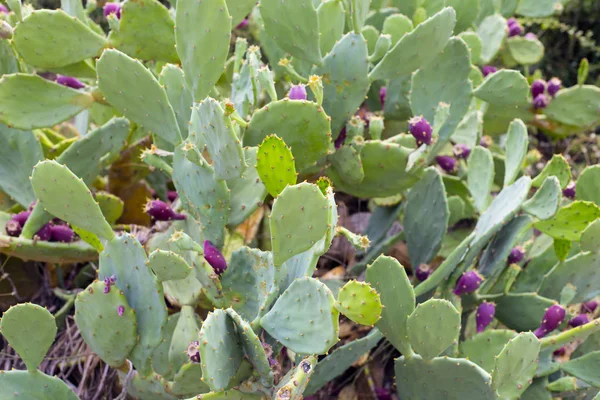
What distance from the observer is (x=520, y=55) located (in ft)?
8.30

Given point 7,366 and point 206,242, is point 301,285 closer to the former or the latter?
point 206,242

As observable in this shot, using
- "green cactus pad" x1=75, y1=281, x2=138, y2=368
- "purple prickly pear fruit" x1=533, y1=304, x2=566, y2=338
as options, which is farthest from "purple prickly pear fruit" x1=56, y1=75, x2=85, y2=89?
"purple prickly pear fruit" x1=533, y1=304, x2=566, y2=338

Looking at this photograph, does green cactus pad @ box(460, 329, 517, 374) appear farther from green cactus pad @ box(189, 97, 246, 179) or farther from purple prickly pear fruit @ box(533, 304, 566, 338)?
green cactus pad @ box(189, 97, 246, 179)

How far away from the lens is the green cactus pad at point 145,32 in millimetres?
1521

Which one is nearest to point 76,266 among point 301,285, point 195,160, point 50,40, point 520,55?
point 50,40

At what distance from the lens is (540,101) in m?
2.14

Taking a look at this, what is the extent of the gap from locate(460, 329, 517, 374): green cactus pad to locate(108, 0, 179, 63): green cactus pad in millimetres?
1111

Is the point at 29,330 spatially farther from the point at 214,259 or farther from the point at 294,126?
the point at 294,126

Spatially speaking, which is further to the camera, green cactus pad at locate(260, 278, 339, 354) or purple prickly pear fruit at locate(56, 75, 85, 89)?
purple prickly pear fruit at locate(56, 75, 85, 89)

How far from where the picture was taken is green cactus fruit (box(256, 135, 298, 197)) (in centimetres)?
104

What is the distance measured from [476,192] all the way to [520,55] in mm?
1129


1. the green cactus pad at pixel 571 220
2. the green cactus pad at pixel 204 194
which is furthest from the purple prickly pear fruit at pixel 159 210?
the green cactus pad at pixel 571 220

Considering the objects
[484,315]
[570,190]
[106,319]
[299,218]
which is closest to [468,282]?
[484,315]

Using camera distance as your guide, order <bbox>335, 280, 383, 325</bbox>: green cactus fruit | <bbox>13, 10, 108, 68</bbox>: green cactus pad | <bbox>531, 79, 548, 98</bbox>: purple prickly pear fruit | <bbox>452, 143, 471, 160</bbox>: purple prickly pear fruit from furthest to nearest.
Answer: <bbox>531, 79, 548, 98</bbox>: purple prickly pear fruit
<bbox>452, 143, 471, 160</bbox>: purple prickly pear fruit
<bbox>13, 10, 108, 68</bbox>: green cactus pad
<bbox>335, 280, 383, 325</bbox>: green cactus fruit
